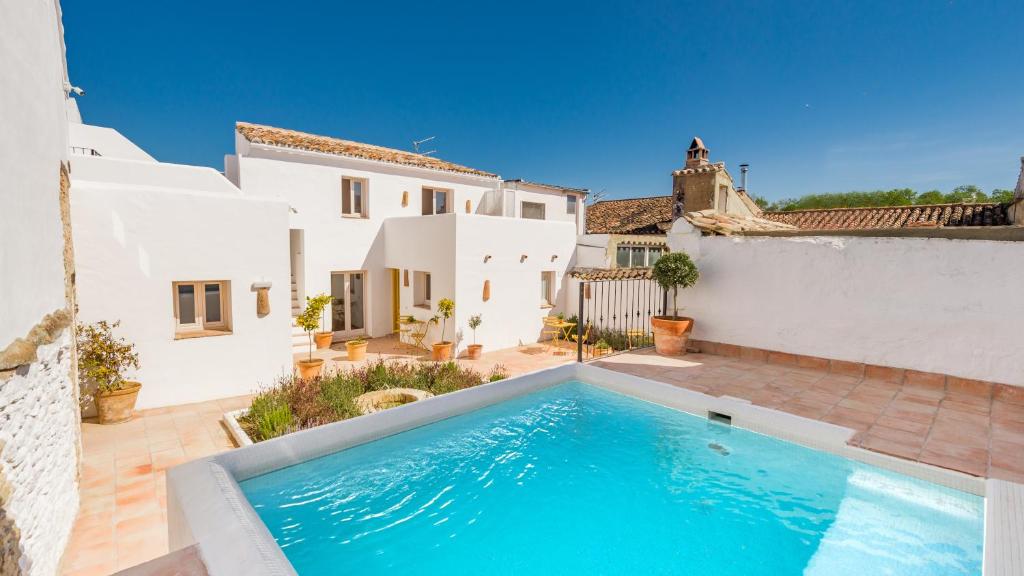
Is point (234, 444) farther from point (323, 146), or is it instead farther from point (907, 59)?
point (907, 59)

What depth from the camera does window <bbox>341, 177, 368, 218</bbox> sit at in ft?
55.3

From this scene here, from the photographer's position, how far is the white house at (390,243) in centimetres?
1472

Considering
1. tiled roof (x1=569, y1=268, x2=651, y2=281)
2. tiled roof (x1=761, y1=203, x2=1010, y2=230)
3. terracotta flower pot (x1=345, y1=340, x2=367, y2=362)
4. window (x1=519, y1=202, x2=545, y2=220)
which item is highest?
window (x1=519, y1=202, x2=545, y2=220)

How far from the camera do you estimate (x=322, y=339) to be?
1575 centimetres

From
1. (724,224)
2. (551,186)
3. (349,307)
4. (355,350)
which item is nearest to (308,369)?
(355,350)

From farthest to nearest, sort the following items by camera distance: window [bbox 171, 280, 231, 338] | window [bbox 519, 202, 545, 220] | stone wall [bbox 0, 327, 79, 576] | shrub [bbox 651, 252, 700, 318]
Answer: window [bbox 519, 202, 545, 220] < shrub [bbox 651, 252, 700, 318] < window [bbox 171, 280, 231, 338] < stone wall [bbox 0, 327, 79, 576]

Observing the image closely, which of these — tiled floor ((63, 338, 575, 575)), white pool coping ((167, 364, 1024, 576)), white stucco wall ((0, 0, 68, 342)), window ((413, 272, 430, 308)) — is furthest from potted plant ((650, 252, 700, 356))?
white stucco wall ((0, 0, 68, 342))

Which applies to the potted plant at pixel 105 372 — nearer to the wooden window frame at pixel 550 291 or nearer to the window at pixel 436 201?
the window at pixel 436 201

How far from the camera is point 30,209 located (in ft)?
13.0

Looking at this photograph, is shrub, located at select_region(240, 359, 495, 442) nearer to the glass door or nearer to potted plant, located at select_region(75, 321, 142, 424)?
potted plant, located at select_region(75, 321, 142, 424)

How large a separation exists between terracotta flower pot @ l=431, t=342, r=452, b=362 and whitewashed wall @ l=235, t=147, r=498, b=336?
4.67 m

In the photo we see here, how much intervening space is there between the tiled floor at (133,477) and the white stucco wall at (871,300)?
428 inches

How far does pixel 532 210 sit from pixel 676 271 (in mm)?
12319

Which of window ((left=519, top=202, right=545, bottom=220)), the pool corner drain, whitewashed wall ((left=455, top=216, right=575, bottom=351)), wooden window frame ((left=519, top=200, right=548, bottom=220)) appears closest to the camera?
the pool corner drain
